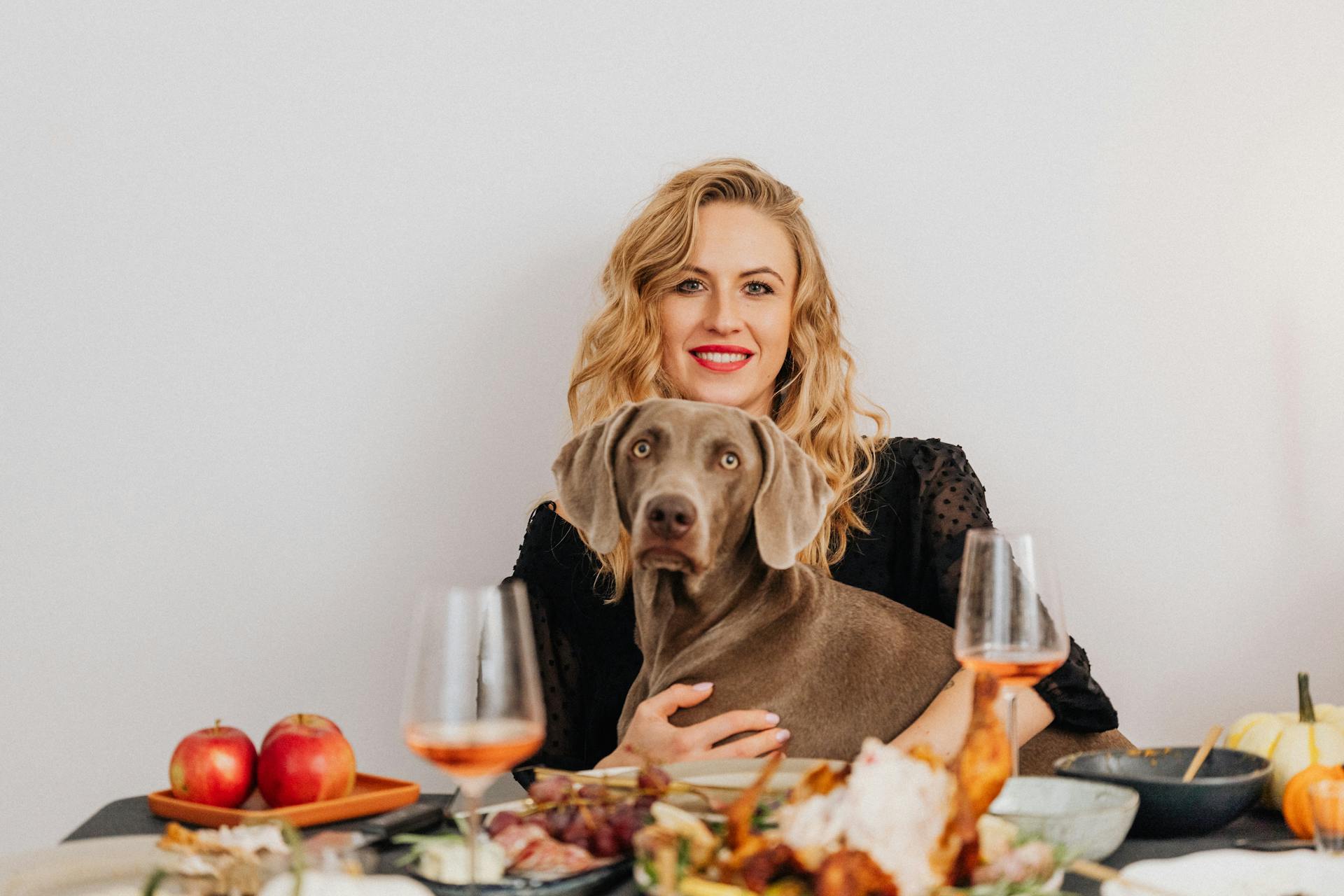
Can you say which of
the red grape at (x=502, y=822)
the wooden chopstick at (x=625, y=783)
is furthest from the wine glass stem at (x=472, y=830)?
the wooden chopstick at (x=625, y=783)

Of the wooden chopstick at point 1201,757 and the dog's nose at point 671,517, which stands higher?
the dog's nose at point 671,517

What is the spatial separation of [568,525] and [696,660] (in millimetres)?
933

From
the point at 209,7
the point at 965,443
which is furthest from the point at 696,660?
the point at 209,7

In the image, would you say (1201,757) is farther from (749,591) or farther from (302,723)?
(302,723)

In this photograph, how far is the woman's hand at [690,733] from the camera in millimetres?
2045

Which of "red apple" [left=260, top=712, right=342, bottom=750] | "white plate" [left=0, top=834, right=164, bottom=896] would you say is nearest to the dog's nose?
"red apple" [left=260, top=712, right=342, bottom=750]

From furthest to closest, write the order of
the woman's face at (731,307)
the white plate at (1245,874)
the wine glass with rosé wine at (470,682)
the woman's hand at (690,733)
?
the woman's face at (731,307) → the woman's hand at (690,733) → the white plate at (1245,874) → the wine glass with rosé wine at (470,682)

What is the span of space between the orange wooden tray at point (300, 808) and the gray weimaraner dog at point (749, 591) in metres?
0.54

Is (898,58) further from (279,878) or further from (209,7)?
(279,878)

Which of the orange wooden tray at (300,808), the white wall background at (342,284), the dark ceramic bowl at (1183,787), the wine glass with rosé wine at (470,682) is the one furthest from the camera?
the white wall background at (342,284)

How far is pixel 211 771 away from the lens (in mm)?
1849

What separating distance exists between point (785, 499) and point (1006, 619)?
0.78 metres

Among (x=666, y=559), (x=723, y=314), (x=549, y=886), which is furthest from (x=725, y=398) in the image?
(x=549, y=886)

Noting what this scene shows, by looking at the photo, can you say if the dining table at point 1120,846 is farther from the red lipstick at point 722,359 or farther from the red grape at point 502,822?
the red lipstick at point 722,359
